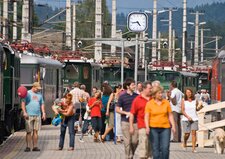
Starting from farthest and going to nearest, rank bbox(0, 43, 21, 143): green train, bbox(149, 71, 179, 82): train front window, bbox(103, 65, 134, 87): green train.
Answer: bbox(149, 71, 179, 82): train front window
bbox(103, 65, 134, 87): green train
bbox(0, 43, 21, 143): green train

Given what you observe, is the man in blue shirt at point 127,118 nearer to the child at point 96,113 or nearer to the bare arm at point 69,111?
the bare arm at point 69,111

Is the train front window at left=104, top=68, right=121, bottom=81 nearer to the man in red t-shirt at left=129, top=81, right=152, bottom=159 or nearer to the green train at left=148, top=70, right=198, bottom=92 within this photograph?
the green train at left=148, top=70, right=198, bottom=92

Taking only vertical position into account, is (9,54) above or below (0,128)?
above

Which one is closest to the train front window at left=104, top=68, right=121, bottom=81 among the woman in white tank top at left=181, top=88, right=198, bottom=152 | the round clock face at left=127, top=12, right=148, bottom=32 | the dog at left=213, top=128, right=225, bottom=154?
the round clock face at left=127, top=12, right=148, bottom=32

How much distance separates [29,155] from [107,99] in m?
7.25

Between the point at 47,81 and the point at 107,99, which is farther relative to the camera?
the point at 47,81

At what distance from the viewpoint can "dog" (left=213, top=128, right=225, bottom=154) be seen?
1076 inches

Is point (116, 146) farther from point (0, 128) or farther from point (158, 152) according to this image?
point (158, 152)

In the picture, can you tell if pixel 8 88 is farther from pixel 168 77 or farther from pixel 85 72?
pixel 168 77

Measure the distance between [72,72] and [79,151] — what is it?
29.2 metres

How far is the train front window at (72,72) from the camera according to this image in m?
56.8

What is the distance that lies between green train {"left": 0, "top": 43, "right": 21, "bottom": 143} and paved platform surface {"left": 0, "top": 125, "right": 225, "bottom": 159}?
0.57 m

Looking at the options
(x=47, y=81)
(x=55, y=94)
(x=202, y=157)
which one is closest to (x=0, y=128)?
(x=202, y=157)

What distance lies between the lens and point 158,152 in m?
20.5
